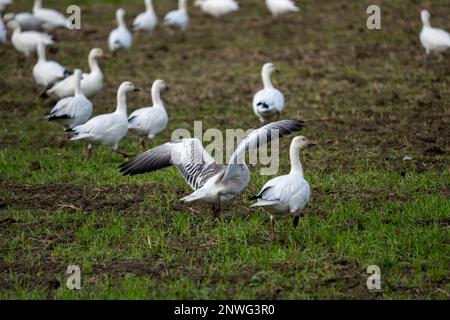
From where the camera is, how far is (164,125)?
995 centimetres

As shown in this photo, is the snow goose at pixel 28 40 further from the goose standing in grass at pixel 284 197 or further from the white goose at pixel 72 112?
the goose standing in grass at pixel 284 197

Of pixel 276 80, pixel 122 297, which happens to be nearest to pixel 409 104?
pixel 276 80

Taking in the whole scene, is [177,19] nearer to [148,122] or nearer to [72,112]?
[72,112]

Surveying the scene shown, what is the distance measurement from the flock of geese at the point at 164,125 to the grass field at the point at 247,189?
286mm

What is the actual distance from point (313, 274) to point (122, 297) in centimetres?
135

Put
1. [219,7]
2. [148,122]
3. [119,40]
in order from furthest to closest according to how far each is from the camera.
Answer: [219,7]
[119,40]
[148,122]

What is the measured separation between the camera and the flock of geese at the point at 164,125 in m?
6.68

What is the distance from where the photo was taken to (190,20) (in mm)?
19031

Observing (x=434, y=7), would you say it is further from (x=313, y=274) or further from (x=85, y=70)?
(x=313, y=274)

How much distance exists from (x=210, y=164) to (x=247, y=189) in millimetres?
711

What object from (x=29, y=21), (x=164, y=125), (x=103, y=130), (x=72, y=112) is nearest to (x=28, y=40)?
(x=29, y=21)

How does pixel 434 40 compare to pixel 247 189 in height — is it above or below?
above

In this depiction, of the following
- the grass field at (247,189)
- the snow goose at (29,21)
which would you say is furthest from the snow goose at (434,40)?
the snow goose at (29,21)

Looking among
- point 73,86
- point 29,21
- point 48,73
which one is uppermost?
point 29,21
